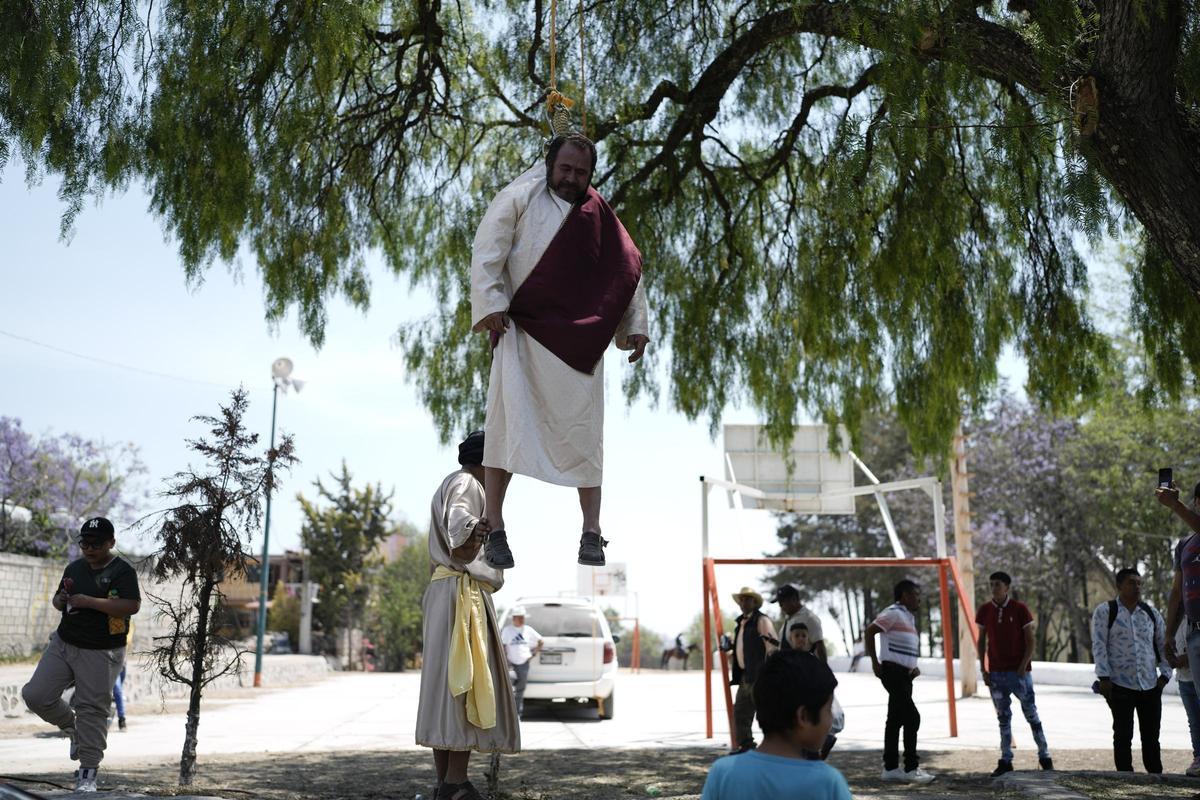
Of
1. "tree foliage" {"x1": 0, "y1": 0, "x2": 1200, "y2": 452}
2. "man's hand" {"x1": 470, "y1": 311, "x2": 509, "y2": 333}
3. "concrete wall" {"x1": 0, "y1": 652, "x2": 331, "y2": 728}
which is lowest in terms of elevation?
"concrete wall" {"x1": 0, "y1": 652, "x2": 331, "y2": 728}

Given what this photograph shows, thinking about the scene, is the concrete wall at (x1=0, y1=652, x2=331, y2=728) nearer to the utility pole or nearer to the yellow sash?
the yellow sash

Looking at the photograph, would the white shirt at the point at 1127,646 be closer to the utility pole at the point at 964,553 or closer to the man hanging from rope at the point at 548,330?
the man hanging from rope at the point at 548,330

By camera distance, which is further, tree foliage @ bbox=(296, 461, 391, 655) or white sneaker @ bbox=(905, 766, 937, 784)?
tree foliage @ bbox=(296, 461, 391, 655)

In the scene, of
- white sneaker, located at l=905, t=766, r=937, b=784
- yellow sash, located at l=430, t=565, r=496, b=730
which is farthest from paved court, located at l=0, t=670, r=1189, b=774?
yellow sash, located at l=430, t=565, r=496, b=730

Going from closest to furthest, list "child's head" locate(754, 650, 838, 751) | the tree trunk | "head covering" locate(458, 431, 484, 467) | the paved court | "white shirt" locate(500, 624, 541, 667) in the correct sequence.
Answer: "child's head" locate(754, 650, 838, 751)
"head covering" locate(458, 431, 484, 467)
the tree trunk
the paved court
"white shirt" locate(500, 624, 541, 667)

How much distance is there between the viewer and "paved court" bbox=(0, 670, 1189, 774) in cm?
1159

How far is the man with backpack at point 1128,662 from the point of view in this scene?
892cm

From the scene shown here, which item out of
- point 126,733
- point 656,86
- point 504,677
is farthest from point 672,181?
point 126,733

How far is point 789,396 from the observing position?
35.3ft

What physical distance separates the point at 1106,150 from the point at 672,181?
4.28 meters

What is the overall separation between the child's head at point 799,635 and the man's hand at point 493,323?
5.71 metres

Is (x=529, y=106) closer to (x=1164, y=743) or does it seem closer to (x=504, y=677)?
(x=504, y=677)

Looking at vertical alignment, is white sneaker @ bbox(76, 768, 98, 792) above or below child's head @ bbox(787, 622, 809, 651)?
below

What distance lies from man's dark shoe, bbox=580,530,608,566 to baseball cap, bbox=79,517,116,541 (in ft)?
11.8
